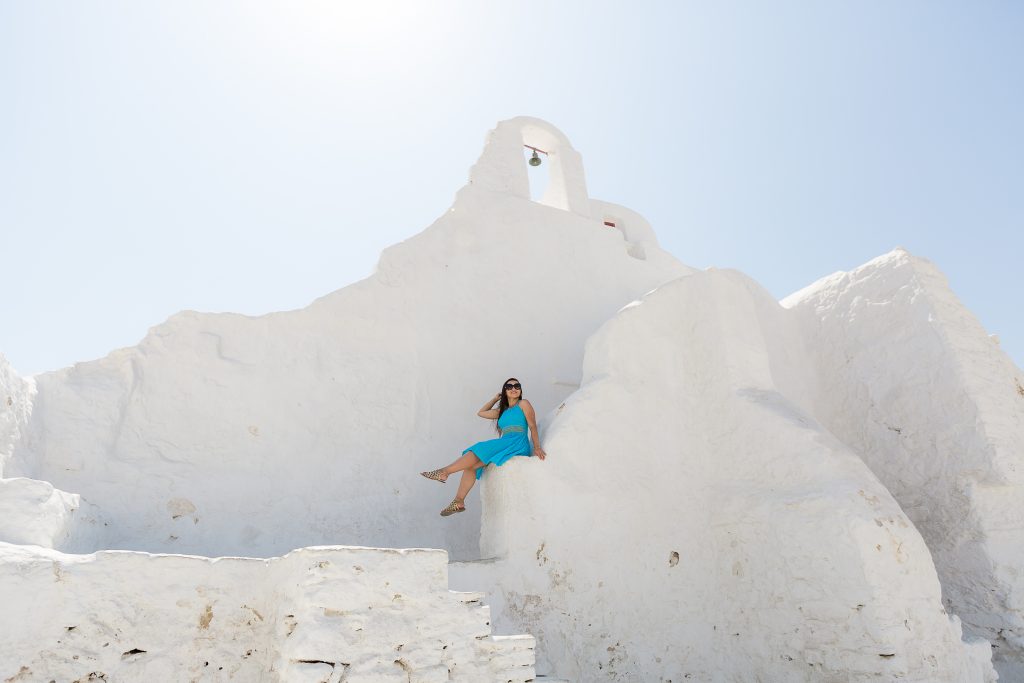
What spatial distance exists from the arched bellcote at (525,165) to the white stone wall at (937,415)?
3350 millimetres

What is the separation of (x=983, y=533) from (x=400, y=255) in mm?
4969

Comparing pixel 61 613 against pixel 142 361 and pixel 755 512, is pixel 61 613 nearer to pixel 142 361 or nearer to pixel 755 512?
pixel 142 361

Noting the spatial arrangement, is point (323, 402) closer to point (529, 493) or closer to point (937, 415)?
point (529, 493)

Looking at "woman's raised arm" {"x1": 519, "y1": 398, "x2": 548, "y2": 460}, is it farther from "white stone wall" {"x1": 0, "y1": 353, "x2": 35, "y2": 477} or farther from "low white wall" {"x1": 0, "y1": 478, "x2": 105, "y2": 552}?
"white stone wall" {"x1": 0, "y1": 353, "x2": 35, "y2": 477}

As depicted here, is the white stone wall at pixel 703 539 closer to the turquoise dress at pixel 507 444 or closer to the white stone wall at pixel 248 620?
the turquoise dress at pixel 507 444

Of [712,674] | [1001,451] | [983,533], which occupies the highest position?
[1001,451]

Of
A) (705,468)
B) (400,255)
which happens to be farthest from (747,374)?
(400,255)

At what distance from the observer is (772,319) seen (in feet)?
21.2

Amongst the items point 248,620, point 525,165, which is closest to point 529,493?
point 248,620

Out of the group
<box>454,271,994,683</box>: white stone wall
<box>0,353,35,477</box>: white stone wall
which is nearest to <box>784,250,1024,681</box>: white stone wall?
<box>454,271,994,683</box>: white stone wall

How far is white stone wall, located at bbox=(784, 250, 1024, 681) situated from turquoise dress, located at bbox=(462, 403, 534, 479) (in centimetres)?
286

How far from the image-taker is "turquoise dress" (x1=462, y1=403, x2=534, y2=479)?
4656 millimetres

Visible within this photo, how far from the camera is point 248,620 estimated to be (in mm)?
3324

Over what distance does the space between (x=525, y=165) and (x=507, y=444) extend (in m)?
4.63
